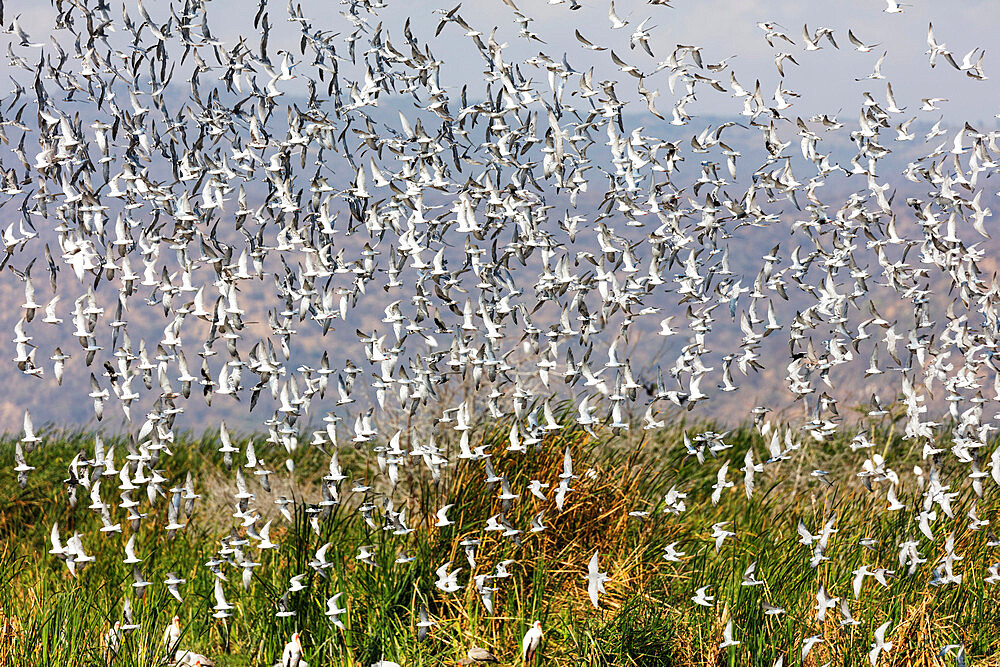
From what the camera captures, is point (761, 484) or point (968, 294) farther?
point (761, 484)

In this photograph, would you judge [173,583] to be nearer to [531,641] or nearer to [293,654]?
[293,654]

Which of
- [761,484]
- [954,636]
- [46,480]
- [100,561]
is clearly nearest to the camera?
[954,636]

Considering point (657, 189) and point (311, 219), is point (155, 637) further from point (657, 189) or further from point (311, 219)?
point (657, 189)

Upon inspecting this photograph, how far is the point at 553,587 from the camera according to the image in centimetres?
602

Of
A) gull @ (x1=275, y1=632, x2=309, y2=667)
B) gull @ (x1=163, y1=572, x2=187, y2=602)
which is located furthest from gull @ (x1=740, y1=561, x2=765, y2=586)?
gull @ (x1=163, y1=572, x2=187, y2=602)

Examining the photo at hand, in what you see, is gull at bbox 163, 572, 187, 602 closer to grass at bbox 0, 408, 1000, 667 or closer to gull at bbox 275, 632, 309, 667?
grass at bbox 0, 408, 1000, 667

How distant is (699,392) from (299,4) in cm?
270

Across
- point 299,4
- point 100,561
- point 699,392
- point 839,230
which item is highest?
point 299,4

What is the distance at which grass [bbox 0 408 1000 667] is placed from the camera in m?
5.29

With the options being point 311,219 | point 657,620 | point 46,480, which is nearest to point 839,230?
point 657,620

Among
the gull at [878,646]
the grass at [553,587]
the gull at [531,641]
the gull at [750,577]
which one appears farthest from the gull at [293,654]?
the gull at [878,646]

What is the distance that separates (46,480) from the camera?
9688 mm

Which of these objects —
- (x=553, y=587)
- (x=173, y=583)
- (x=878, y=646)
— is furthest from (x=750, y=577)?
(x=173, y=583)

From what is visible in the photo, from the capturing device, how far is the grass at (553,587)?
17.4ft
